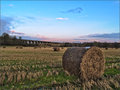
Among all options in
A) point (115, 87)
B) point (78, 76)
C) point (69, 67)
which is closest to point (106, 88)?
point (115, 87)

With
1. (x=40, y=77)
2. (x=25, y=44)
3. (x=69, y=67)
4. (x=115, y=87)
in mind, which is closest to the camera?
(x=115, y=87)

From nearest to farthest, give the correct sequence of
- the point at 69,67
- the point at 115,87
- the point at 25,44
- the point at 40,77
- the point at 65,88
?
the point at 65,88 → the point at 115,87 → the point at 40,77 → the point at 69,67 → the point at 25,44

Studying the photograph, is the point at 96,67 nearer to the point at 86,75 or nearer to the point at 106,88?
the point at 86,75

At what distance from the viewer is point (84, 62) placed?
755 cm

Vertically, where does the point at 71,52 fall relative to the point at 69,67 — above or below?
above

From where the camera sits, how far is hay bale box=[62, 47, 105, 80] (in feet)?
24.3

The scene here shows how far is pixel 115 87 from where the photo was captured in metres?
5.84

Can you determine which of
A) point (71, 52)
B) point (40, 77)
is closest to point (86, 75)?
point (71, 52)

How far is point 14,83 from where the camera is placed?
6133mm

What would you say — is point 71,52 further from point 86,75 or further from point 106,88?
point 106,88

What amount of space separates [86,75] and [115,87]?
5.96ft

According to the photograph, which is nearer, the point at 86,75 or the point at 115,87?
the point at 115,87

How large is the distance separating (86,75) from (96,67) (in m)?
0.96

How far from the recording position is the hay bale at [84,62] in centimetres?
741
